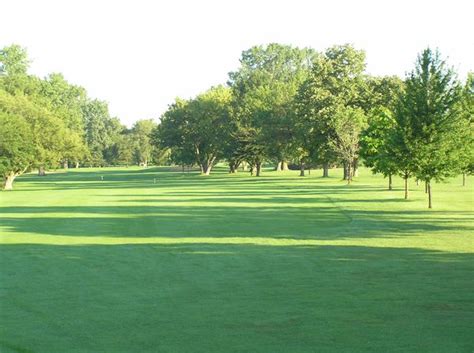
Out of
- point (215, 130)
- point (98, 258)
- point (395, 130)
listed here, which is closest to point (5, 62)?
point (215, 130)

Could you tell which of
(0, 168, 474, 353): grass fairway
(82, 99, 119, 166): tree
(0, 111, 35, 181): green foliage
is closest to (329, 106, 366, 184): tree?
(0, 111, 35, 181): green foliage

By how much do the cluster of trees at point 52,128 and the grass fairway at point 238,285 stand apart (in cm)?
4307

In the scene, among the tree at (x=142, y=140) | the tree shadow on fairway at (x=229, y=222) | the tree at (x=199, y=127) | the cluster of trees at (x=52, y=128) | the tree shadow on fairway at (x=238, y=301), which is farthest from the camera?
the tree at (x=142, y=140)

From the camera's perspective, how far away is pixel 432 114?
1288 inches

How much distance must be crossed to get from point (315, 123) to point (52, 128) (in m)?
31.2

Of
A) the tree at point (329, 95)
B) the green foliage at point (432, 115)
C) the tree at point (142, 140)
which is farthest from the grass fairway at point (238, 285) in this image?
the tree at point (142, 140)

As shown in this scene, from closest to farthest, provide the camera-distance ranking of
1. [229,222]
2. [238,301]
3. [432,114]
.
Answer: [238,301]
[229,222]
[432,114]

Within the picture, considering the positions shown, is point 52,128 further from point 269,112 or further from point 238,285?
point 238,285

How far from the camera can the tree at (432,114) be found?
32375 millimetres

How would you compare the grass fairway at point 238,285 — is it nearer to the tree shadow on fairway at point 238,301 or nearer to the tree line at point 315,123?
the tree shadow on fairway at point 238,301

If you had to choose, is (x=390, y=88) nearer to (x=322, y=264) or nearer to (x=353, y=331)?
(x=322, y=264)

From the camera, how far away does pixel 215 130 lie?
302ft

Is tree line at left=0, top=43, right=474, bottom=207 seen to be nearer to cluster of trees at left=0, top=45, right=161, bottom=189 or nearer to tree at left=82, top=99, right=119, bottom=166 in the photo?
cluster of trees at left=0, top=45, right=161, bottom=189

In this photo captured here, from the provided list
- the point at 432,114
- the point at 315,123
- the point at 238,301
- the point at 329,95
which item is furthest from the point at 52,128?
the point at 238,301
